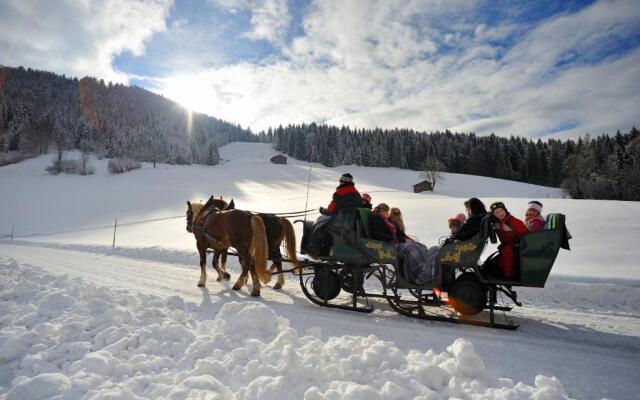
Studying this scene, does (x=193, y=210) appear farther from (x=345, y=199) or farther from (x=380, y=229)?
(x=380, y=229)

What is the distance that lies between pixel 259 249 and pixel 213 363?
3.75 meters

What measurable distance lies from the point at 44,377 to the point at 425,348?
3.78 m

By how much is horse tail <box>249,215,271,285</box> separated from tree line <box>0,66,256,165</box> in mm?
76352

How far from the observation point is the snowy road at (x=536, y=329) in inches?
137

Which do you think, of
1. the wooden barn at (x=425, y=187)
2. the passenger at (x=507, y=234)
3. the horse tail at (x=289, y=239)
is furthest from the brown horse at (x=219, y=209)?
the wooden barn at (x=425, y=187)

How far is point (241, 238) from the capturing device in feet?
Answer: 23.8

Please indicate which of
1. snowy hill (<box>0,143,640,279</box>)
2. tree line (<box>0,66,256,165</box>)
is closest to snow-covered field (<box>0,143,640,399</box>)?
snowy hill (<box>0,143,640,279</box>)

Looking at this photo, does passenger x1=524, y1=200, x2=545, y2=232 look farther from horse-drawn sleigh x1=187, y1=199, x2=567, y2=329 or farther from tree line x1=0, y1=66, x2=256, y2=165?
tree line x1=0, y1=66, x2=256, y2=165

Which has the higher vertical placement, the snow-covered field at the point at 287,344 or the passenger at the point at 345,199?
the passenger at the point at 345,199

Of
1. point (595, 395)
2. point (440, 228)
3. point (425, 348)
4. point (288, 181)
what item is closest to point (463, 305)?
point (425, 348)

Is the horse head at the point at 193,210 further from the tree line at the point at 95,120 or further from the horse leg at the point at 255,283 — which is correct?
the tree line at the point at 95,120

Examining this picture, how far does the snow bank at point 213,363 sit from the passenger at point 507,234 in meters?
2.19

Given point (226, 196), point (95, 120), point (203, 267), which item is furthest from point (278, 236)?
point (95, 120)

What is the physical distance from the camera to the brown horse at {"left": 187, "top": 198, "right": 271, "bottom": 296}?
22.3 feet
